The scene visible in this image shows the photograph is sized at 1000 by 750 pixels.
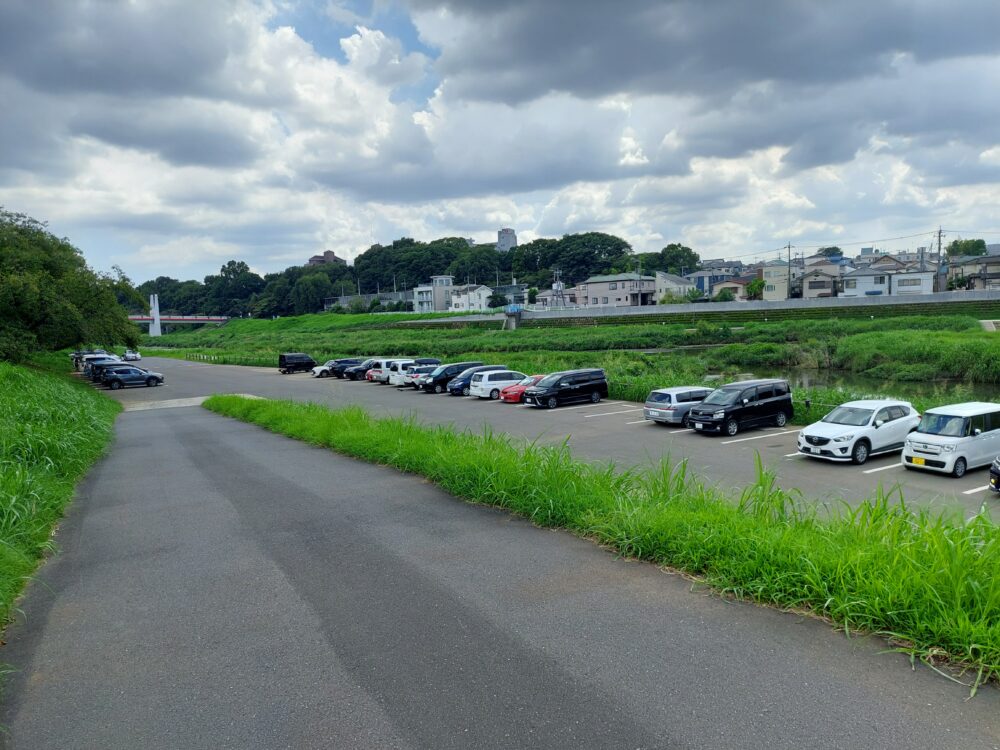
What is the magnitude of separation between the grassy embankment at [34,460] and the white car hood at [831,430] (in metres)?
15.8

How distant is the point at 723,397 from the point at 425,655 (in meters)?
17.3

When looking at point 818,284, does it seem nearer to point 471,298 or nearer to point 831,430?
point 471,298

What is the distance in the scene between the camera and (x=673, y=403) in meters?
22.0

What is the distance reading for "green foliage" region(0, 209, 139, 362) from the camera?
30.0 metres

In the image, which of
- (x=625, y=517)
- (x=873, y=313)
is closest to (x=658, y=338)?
(x=873, y=313)

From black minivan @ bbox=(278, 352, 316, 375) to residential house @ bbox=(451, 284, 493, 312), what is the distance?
73.8 metres

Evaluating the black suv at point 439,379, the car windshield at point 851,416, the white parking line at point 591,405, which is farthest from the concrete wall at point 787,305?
the car windshield at point 851,416

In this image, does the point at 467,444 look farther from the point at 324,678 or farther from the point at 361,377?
the point at 361,377

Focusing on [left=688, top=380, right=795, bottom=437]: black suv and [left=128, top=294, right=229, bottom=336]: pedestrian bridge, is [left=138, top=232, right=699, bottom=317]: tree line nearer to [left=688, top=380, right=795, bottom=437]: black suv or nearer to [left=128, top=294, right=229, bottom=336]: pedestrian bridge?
[left=128, top=294, right=229, bottom=336]: pedestrian bridge

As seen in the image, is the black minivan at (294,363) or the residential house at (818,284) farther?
the residential house at (818,284)

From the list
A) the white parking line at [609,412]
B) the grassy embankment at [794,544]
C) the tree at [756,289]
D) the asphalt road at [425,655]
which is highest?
the tree at [756,289]

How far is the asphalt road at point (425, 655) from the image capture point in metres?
4.16

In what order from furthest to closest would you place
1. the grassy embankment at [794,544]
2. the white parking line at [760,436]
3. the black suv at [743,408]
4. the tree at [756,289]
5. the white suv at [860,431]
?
the tree at [756,289] → the black suv at [743,408] → the white parking line at [760,436] → the white suv at [860,431] → the grassy embankment at [794,544]

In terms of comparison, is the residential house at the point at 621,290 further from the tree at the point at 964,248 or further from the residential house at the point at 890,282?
the tree at the point at 964,248
